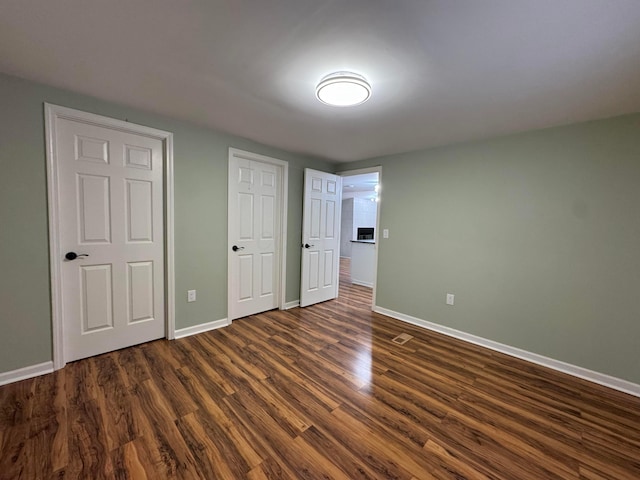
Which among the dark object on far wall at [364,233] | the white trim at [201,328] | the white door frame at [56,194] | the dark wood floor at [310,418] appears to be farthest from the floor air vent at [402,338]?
the dark object on far wall at [364,233]

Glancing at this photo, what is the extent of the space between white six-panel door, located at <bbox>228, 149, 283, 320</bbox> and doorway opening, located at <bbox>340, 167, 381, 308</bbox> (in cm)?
139

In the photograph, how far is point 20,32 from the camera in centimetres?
140

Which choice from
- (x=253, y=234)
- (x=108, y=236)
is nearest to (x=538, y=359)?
(x=253, y=234)

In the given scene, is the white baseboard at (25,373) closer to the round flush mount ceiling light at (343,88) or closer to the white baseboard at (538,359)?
the round flush mount ceiling light at (343,88)

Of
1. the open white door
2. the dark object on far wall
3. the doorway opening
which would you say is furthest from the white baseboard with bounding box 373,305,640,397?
the dark object on far wall

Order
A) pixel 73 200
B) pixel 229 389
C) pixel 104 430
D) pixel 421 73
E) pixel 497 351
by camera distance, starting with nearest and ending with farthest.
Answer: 1. pixel 104 430
2. pixel 421 73
3. pixel 229 389
4. pixel 73 200
5. pixel 497 351

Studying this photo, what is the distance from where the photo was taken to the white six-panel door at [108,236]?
2.15 meters

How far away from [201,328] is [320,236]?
200 centimetres

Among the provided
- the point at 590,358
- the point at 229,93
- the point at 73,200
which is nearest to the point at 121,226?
the point at 73,200

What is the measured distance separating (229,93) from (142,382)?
2293 millimetres

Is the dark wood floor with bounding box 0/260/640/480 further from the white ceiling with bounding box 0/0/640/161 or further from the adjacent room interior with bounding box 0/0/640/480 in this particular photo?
the white ceiling with bounding box 0/0/640/161

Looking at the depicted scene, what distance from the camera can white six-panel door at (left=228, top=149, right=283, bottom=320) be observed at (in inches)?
124

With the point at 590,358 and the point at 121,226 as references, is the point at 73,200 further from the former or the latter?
the point at 590,358

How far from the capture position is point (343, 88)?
5.67ft
